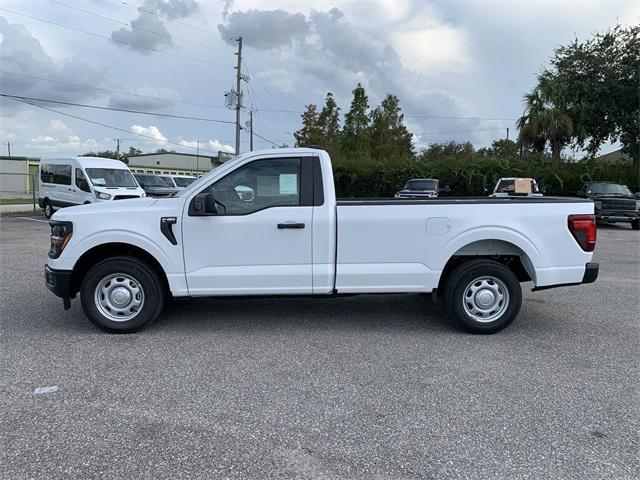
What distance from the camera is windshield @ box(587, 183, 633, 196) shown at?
60.6 ft

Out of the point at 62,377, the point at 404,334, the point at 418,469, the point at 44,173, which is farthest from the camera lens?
the point at 44,173

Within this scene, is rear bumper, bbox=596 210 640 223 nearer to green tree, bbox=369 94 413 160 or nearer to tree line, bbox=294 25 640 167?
tree line, bbox=294 25 640 167

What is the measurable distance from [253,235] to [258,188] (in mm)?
482

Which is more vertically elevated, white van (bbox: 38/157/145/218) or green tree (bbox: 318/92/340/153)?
green tree (bbox: 318/92/340/153)

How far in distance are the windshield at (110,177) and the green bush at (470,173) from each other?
32.2 ft

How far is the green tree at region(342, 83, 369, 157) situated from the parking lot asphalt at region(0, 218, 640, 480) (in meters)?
30.2

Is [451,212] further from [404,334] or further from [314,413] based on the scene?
[314,413]

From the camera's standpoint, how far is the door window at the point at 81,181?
1780cm

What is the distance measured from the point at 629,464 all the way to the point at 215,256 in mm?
3686

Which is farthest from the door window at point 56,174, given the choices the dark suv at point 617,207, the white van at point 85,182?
the dark suv at point 617,207

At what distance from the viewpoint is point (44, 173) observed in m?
20.0

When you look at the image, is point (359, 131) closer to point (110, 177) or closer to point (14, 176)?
point (110, 177)

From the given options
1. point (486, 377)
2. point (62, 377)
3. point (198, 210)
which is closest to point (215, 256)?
point (198, 210)

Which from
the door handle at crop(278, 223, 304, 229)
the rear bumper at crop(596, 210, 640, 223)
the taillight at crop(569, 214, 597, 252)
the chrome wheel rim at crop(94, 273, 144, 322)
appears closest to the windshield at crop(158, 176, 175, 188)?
the rear bumper at crop(596, 210, 640, 223)
